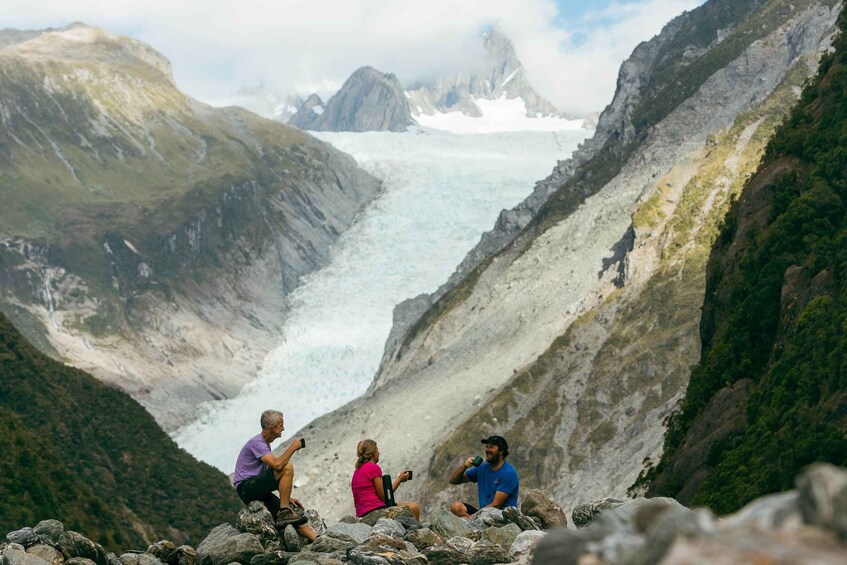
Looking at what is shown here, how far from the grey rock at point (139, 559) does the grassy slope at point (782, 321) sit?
41.7 ft

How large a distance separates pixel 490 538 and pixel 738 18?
90.9m

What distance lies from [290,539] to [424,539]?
1886 mm

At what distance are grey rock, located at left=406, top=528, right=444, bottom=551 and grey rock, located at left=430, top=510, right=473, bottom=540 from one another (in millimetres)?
438

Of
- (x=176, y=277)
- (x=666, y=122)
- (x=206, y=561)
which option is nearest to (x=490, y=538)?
(x=206, y=561)

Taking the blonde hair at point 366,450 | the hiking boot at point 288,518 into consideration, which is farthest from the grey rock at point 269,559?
the blonde hair at point 366,450

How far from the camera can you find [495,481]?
56.5 ft

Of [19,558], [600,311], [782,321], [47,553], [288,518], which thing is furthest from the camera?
[600,311]

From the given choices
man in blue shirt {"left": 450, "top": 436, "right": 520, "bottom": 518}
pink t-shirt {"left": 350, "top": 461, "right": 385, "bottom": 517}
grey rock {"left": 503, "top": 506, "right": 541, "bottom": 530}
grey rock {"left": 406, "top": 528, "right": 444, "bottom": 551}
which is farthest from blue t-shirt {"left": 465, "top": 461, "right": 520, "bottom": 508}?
grey rock {"left": 406, "top": 528, "right": 444, "bottom": 551}

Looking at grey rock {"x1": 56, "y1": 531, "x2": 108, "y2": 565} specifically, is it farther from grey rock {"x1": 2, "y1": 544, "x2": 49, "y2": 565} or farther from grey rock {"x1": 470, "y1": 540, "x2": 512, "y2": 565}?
grey rock {"x1": 470, "y1": 540, "x2": 512, "y2": 565}

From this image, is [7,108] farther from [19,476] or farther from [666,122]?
[19,476]

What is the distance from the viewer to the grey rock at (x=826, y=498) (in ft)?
17.0

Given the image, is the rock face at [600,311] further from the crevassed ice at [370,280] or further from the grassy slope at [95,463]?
the crevassed ice at [370,280]

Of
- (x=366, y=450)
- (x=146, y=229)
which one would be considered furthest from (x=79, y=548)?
(x=146, y=229)

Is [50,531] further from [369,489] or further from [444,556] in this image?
[444,556]
